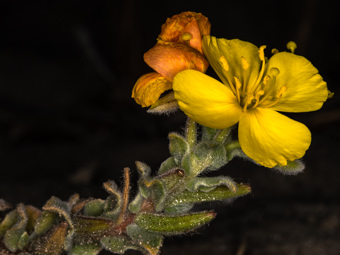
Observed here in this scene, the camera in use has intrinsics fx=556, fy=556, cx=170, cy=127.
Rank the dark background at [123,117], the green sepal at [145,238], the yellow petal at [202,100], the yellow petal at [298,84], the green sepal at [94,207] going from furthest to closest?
the dark background at [123,117]
the green sepal at [94,207]
the green sepal at [145,238]
the yellow petal at [298,84]
the yellow petal at [202,100]

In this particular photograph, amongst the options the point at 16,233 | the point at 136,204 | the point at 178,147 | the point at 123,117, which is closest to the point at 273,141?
the point at 178,147

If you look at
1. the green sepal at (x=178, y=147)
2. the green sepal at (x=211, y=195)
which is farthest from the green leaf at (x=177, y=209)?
the green sepal at (x=178, y=147)

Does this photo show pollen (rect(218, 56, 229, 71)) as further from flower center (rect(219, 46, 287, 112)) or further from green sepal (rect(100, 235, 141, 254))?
green sepal (rect(100, 235, 141, 254))

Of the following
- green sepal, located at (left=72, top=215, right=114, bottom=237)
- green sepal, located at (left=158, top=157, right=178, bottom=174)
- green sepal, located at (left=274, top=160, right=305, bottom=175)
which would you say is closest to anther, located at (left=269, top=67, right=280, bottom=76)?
green sepal, located at (left=274, top=160, right=305, bottom=175)

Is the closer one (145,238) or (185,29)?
(185,29)

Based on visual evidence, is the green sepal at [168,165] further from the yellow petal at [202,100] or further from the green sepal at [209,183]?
the yellow petal at [202,100]

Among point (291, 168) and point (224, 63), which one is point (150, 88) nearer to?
point (224, 63)
